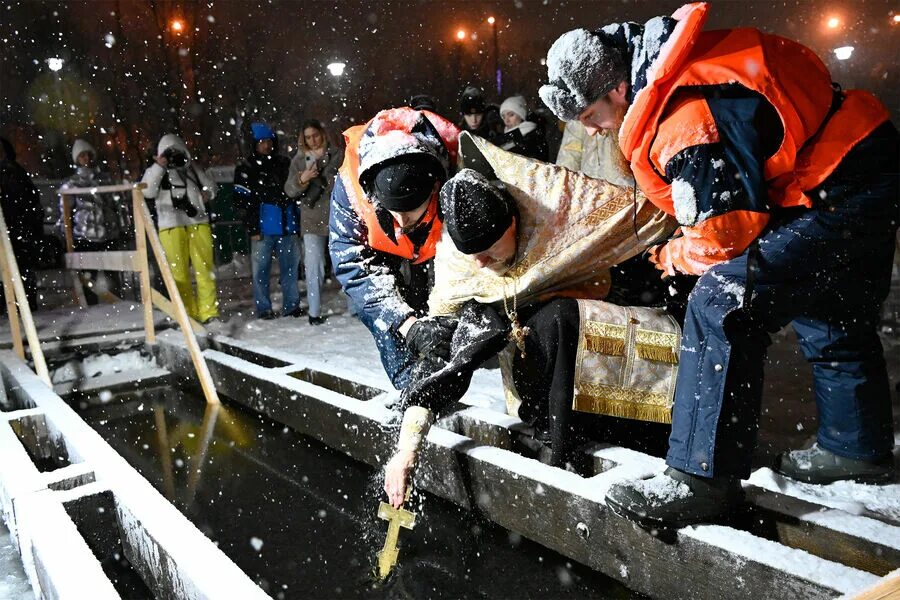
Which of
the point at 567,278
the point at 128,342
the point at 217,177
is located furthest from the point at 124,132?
the point at 567,278

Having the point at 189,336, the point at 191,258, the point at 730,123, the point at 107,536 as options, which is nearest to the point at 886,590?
the point at 730,123

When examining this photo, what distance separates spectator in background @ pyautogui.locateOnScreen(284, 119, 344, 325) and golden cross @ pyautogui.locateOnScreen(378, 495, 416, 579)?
13.6ft

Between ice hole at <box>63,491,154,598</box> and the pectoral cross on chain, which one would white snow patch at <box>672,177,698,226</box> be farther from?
ice hole at <box>63,491,154,598</box>

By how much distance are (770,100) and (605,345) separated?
37.9 inches

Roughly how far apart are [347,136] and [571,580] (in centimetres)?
209

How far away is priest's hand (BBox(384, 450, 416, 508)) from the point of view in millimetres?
2051

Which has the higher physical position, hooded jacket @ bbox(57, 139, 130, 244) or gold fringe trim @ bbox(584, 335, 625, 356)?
hooded jacket @ bbox(57, 139, 130, 244)

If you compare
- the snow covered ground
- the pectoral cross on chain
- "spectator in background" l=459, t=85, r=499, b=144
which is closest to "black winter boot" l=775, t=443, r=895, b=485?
the pectoral cross on chain

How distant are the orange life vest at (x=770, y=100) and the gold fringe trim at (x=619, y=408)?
816 millimetres

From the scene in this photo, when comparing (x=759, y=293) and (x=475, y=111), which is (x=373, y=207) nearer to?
(x=759, y=293)

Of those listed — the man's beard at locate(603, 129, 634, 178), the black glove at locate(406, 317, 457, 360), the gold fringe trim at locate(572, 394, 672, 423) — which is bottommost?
the gold fringe trim at locate(572, 394, 672, 423)

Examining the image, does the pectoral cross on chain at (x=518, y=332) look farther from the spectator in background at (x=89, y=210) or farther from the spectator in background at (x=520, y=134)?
the spectator in background at (x=89, y=210)

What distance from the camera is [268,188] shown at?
6332mm

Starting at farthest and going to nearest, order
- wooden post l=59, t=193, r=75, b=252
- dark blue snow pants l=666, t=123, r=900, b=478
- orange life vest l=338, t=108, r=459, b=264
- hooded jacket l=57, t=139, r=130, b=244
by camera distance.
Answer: hooded jacket l=57, t=139, r=130, b=244
wooden post l=59, t=193, r=75, b=252
orange life vest l=338, t=108, r=459, b=264
dark blue snow pants l=666, t=123, r=900, b=478
